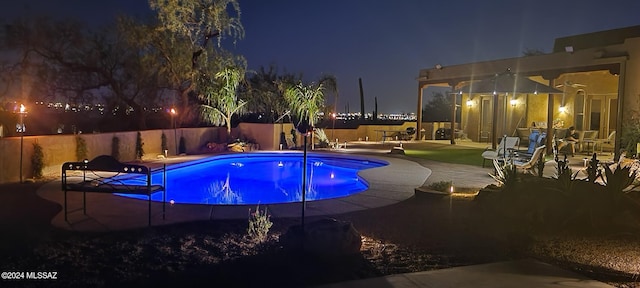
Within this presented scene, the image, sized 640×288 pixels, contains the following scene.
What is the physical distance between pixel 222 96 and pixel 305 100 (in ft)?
10.6

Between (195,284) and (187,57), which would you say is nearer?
(195,284)

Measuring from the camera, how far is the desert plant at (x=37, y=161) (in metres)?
9.91

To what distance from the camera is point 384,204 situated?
754 cm

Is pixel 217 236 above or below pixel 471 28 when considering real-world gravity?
below

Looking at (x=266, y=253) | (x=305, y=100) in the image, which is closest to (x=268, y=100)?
(x=305, y=100)

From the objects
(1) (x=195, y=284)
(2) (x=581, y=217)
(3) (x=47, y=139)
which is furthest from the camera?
(3) (x=47, y=139)

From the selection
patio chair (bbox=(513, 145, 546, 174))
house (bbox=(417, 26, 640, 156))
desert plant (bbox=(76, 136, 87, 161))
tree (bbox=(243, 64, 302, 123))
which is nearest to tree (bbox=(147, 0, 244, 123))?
tree (bbox=(243, 64, 302, 123))

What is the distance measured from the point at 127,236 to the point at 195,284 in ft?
6.41

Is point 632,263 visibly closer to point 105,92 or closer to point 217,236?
point 217,236

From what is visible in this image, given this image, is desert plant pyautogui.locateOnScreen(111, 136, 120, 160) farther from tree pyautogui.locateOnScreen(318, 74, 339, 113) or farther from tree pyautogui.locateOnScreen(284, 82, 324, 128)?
tree pyautogui.locateOnScreen(318, 74, 339, 113)

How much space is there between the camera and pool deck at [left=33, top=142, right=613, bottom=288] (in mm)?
3934

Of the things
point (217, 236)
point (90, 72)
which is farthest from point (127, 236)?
point (90, 72)

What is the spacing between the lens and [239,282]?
3.87 meters

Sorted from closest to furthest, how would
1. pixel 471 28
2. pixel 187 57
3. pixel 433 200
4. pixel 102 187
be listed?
pixel 102 187
pixel 433 200
pixel 187 57
pixel 471 28
